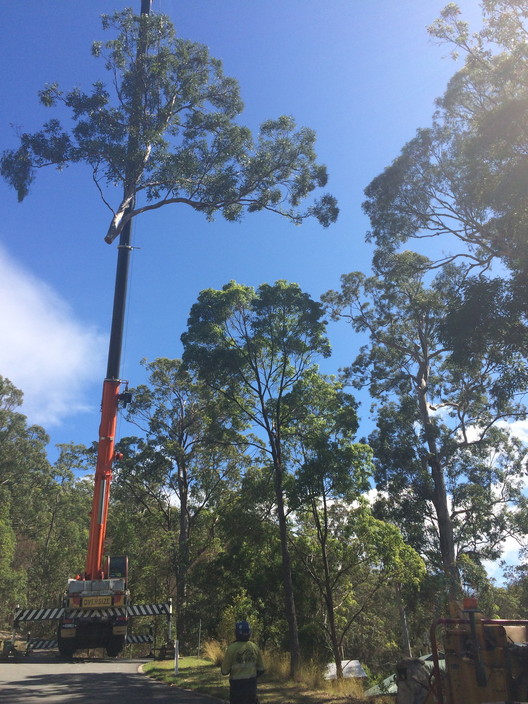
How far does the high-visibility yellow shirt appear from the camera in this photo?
594cm

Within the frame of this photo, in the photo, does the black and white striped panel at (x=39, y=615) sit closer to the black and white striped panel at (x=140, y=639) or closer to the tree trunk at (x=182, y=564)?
the black and white striped panel at (x=140, y=639)

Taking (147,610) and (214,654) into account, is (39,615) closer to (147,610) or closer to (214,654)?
(147,610)

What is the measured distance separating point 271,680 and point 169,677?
2.31 m

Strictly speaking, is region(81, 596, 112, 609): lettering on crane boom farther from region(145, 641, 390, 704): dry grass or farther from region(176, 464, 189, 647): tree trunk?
region(176, 464, 189, 647): tree trunk

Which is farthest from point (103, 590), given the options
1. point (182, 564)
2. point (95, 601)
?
point (182, 564)

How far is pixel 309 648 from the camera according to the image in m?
22.0

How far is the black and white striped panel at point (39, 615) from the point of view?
38.8ft

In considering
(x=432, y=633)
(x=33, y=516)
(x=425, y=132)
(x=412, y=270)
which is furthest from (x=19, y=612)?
(x=33, y=516)

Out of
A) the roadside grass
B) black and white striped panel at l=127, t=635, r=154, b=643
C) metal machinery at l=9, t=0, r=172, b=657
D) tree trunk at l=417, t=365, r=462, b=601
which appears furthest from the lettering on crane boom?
tree trunk at l=417, t=365, r=462, b=601

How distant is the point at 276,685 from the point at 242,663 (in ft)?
21.3

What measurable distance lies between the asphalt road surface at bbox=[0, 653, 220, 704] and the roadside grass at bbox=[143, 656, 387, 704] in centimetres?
43

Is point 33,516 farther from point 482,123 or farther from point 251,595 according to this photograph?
point 482,123

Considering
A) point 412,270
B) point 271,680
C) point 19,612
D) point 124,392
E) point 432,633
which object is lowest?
point 271,680

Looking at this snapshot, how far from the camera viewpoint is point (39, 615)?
1213 centimetres
